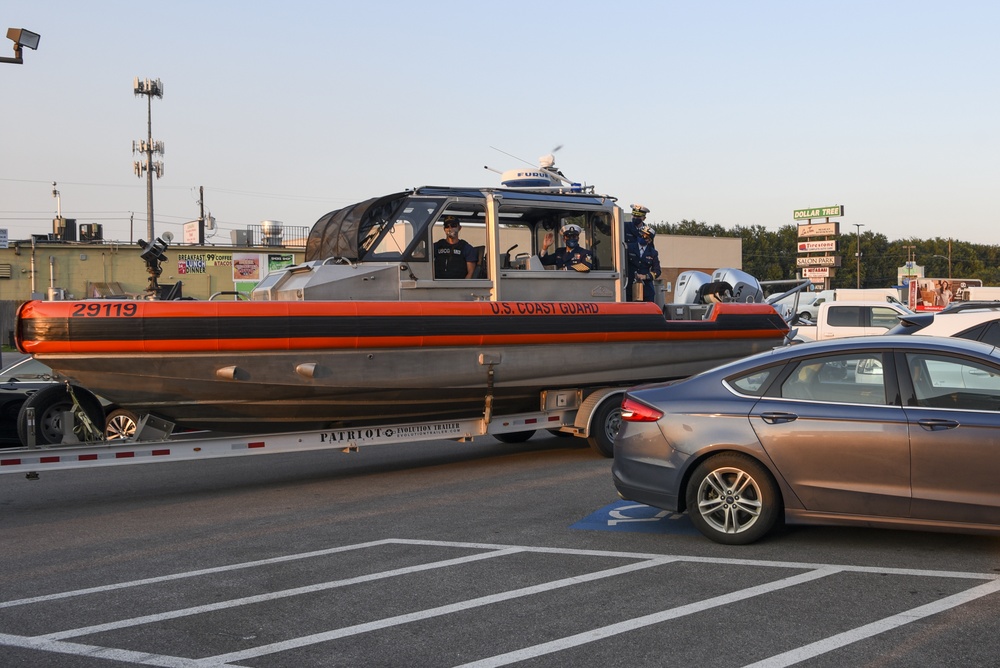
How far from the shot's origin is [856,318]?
856 inches

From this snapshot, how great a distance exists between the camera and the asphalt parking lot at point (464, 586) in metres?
4.75

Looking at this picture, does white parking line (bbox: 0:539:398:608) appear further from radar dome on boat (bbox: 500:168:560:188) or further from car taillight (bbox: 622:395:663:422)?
radar dome on boat (bbox: 500:168:560:188)

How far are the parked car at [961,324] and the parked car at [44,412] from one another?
8.99m

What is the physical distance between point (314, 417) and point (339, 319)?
1037mm

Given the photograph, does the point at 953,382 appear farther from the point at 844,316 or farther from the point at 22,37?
the point at 844,316

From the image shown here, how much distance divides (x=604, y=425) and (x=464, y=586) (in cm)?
528

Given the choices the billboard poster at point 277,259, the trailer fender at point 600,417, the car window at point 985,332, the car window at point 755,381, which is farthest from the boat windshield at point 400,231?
the billboard poster at point 277,259

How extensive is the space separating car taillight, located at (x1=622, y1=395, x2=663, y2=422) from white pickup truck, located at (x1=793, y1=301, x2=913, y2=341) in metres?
15.4

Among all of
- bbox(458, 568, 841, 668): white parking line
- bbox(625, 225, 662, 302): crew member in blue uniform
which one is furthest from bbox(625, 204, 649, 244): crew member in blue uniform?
bbox(458, 568, 841, 668): white parking line

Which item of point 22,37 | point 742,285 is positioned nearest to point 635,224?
point 742,285

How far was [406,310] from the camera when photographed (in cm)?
945

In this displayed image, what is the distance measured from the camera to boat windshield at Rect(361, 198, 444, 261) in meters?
10.1

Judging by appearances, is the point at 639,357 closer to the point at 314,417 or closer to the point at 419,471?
the point at 419,471

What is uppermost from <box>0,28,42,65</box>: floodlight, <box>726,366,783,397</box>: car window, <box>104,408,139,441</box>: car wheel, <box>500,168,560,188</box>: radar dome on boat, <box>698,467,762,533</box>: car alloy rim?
<box>0,28,42,65</box>: floodlight
